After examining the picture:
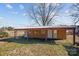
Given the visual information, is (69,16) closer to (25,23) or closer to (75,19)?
(75,19)

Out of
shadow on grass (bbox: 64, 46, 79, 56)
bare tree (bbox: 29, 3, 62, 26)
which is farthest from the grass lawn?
bare tree (bbox: 29, 3, 62, 26)

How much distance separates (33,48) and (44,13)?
739 mm

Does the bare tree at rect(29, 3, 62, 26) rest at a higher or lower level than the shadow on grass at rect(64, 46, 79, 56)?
higher

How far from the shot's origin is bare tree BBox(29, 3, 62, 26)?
4.92 m

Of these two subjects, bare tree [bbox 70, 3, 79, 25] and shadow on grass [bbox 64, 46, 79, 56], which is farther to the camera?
shadow on grass [bbox 64, 46, 79, 56]

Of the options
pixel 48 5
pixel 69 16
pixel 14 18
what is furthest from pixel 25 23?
pixel 69 16

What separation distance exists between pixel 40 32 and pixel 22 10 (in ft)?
1.92

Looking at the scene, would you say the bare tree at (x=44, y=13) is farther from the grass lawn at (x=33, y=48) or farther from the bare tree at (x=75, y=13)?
the grass lawn at (x=33, y=48)

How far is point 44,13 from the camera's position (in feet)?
16.4

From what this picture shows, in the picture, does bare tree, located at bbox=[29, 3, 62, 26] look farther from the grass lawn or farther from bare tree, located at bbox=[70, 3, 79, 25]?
the grass lawn

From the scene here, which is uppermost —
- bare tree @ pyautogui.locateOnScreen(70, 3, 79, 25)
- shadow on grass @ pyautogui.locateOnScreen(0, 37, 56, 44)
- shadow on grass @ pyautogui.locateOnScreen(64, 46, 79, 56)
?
bare tree @ pyautogui.locateOnScreen(70, 3, 79, 25)

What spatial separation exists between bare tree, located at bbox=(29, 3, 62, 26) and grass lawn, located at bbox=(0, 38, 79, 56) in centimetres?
43

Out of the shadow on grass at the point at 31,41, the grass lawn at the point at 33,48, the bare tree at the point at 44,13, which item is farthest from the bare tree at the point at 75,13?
the shadow on grass at the point at 31,41

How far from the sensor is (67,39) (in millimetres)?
5027
